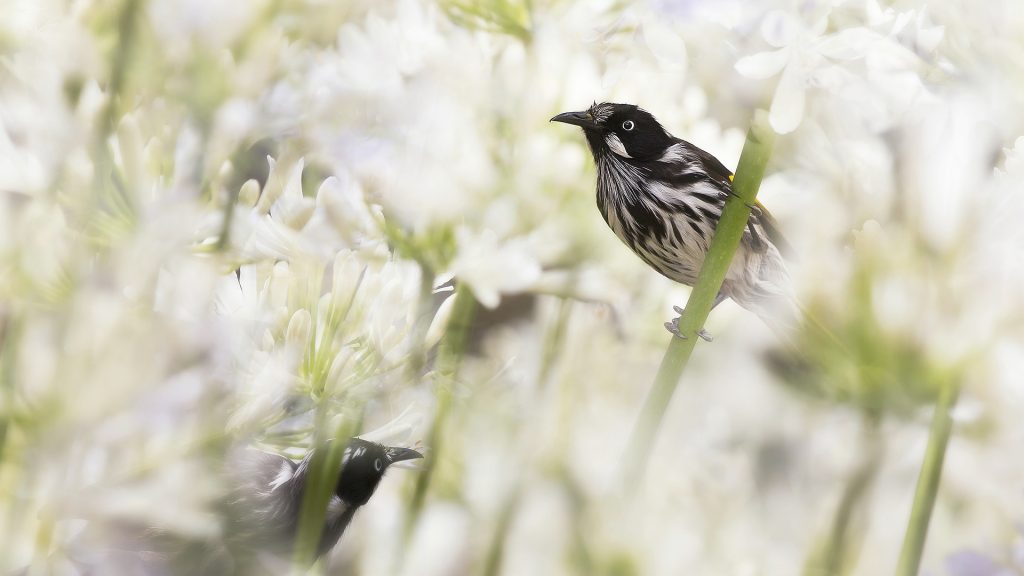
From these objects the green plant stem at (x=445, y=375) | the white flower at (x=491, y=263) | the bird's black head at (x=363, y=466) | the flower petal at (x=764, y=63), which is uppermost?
the flower petal at (x=764, y=63)

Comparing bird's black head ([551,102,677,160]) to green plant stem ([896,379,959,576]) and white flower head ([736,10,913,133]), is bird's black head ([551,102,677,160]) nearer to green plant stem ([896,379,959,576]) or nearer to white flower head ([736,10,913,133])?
white flower head ([736,10,913,133])

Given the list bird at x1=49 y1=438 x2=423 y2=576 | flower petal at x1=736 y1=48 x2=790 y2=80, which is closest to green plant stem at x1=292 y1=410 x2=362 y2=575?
bird at x1=49 y1=438 x2=423 y2=576

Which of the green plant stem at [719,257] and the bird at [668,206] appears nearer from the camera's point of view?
the green plant stem at [719,257]

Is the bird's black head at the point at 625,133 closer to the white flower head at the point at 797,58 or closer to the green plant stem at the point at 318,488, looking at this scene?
the white flower head at the point at 797,58

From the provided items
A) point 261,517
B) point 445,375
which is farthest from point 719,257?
point 261,517

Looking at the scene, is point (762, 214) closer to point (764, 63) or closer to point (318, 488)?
point (764, 63)

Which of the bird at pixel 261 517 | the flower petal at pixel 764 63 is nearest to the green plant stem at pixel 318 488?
the bird at pixel 261 517
